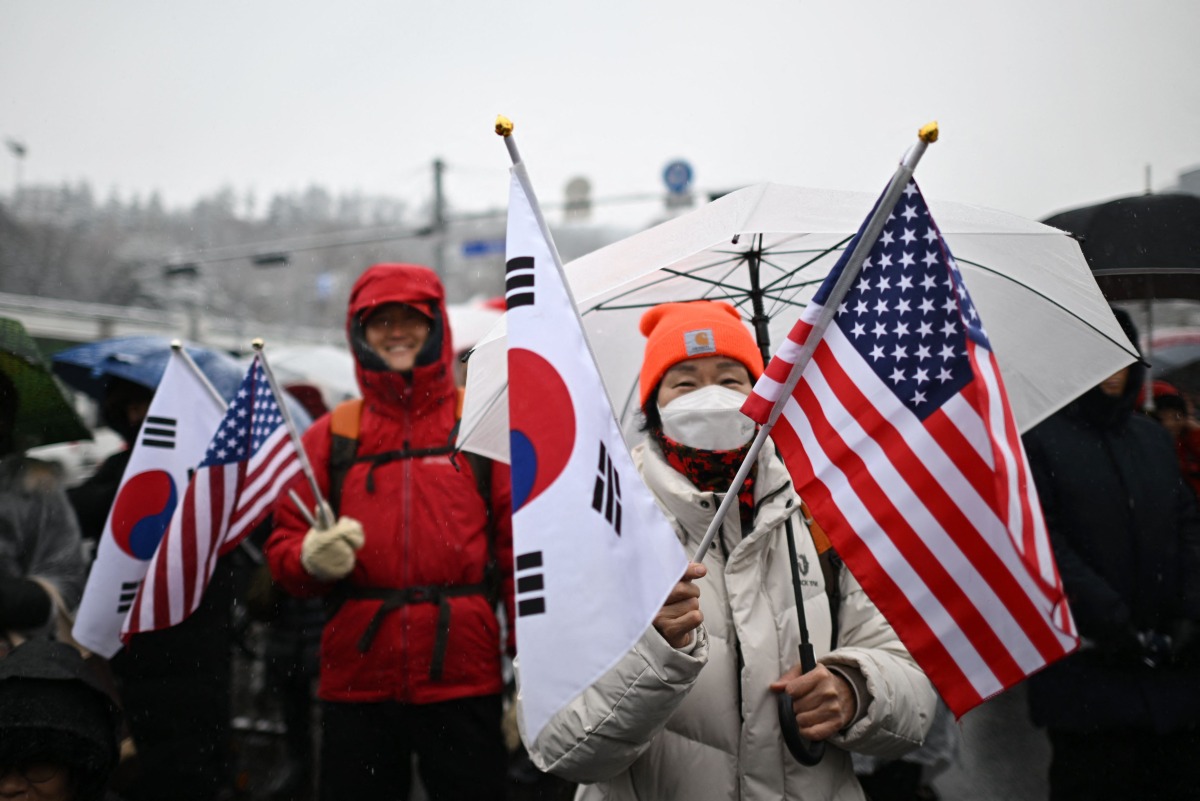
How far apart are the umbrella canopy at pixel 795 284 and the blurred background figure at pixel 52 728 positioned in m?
1.59

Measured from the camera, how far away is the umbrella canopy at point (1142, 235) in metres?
3.15

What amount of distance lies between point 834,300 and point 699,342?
642 millimetres

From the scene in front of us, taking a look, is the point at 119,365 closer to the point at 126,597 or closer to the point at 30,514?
the point at 30,514

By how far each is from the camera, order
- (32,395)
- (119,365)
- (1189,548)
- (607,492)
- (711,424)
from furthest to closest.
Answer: (119,365)
(32,395)
(1189,548)
(711,424)
(607,492)

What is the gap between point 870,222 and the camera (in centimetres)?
171

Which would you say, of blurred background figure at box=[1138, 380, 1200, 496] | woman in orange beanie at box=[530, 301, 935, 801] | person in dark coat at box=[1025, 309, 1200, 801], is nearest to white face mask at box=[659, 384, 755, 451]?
woman in orange beanie at box=[530, 301, 935, 801]

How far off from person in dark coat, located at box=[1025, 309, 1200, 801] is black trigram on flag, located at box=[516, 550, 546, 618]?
8.85 feet

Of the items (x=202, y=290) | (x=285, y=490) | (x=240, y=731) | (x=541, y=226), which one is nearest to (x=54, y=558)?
(x=285, y=490)

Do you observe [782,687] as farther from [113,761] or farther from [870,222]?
[113,761]

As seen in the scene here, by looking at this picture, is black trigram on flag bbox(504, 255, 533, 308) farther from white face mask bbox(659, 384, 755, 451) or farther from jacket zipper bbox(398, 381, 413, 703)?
jacket zipper bbox(398, 381, 413, 703)

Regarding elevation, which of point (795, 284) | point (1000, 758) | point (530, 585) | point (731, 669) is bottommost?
point (1000, 758)

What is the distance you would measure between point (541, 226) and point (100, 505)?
→ 3.31 m

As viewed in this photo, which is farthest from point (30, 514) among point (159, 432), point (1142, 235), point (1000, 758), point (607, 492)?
point (1000, 758)

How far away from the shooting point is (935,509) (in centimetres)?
175
